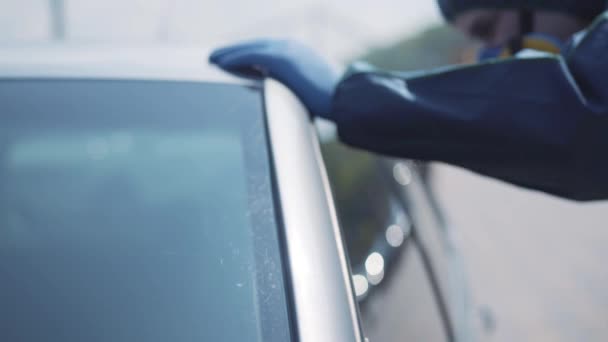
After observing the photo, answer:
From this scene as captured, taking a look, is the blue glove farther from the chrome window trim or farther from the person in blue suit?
the chrome window trim

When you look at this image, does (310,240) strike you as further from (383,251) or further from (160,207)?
(383,251)

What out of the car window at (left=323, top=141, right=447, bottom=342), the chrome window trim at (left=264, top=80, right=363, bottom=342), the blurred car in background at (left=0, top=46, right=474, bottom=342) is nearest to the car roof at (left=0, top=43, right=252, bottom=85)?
the blurred car in background at (left=0, top=46, right=474, bottom=342)

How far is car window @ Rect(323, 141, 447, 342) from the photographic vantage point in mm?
2172

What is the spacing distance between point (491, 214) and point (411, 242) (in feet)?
13.9

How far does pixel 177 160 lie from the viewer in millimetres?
1303

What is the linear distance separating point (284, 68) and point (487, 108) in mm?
472

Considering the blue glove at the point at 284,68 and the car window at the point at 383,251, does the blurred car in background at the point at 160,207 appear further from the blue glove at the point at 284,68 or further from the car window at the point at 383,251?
the car window at the point at 383,251

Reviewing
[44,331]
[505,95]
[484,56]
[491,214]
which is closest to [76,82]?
[44,331]

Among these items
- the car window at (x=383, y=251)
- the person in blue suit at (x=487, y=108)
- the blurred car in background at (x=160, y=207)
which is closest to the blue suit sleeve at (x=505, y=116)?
the person in blue suit at (x=487, y=108)

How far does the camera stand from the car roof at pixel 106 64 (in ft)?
4.69

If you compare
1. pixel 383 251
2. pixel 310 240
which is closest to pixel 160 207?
pixel 310 240

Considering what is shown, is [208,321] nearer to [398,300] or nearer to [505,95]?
[505,95]

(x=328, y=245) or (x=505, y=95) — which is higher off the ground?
(x=505, y=95)

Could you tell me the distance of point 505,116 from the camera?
156 centimetres
